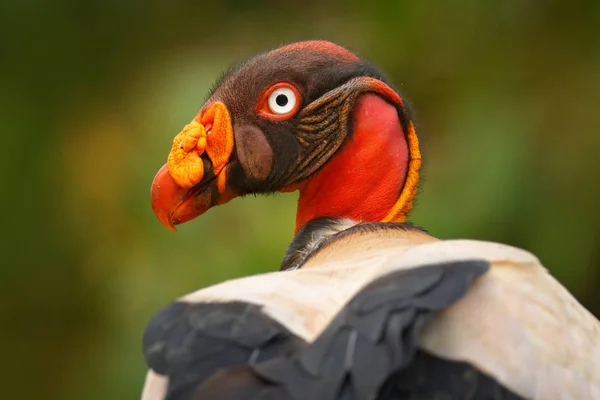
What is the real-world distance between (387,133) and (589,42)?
264 cm

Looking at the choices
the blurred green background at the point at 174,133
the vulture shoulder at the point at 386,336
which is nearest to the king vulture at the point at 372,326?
the vulture shoulder at the point at 386,336

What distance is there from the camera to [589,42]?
4969 millimetres

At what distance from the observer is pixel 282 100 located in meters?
2.81

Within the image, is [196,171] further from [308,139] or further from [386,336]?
A: [386,336]

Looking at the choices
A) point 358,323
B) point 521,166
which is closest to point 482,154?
point 521,166

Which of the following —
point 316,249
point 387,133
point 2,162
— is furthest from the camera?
point 2,162

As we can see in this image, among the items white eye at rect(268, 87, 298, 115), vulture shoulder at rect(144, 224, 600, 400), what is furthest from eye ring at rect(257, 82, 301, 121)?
vulture shoulder at rect(144, 224, 600, 400)

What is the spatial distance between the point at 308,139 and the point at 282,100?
5.9 inches

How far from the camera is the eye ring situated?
110 inches

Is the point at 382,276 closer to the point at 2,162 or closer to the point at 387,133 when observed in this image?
Answer: the point at 387,133

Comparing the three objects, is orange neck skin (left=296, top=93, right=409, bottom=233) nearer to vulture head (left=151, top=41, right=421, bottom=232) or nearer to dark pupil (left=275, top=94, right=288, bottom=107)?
vulture head (left=151, top=41, right=421, bottom=232)

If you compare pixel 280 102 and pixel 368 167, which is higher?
pixel 280 102

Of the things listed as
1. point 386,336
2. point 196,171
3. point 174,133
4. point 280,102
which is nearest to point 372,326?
point 386,336

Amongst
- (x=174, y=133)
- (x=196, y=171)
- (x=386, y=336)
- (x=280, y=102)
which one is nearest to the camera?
(x=386, y=336)
